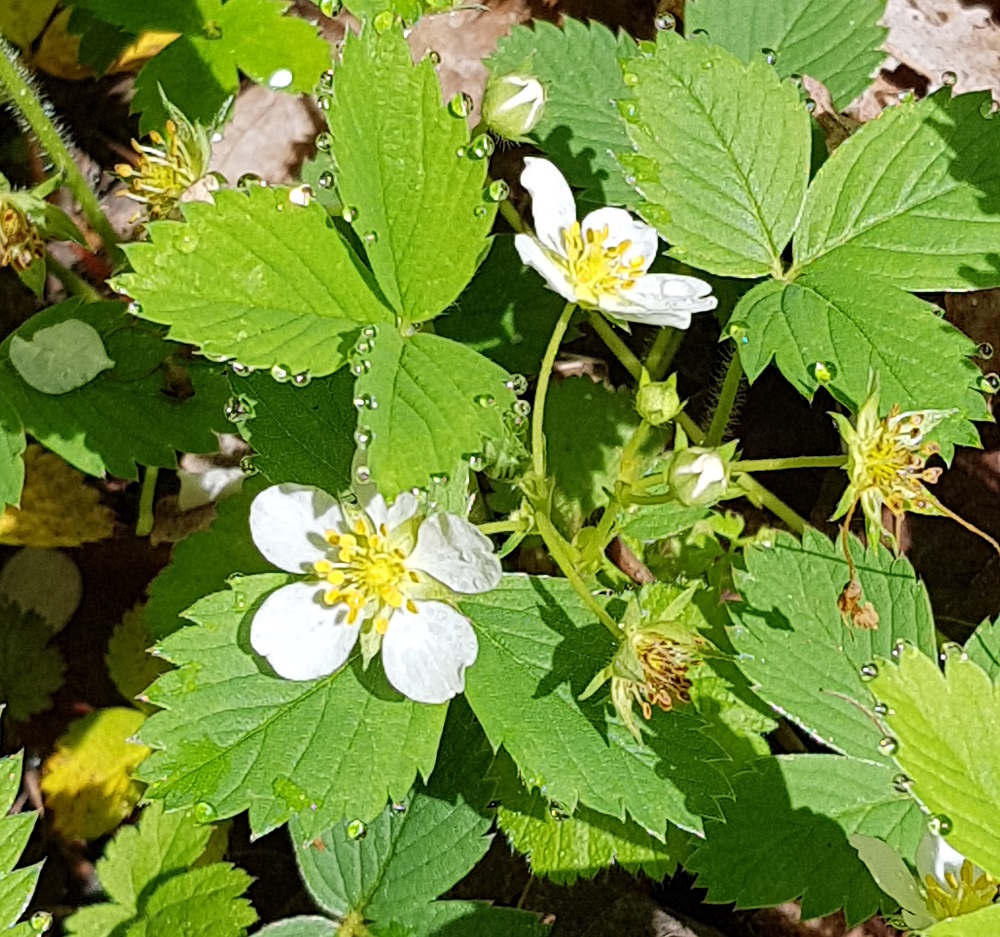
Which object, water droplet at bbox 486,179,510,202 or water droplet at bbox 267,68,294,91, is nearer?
water droplet at bbox 486,179,510,202

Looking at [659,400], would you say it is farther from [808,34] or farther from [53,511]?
[53,511]

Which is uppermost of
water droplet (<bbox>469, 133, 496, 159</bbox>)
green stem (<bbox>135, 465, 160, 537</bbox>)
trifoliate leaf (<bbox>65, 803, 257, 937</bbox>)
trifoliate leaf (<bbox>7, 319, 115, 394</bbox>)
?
water droplet (<bbox>469, 133, 496, 159</bbox>)

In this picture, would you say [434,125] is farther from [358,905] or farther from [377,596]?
[358,905]

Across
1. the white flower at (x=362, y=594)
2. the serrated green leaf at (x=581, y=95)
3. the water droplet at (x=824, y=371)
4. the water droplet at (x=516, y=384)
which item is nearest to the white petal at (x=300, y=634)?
the white flower at (x=362, y=594)

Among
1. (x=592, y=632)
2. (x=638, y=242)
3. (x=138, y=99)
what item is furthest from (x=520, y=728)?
(x=138, y=99)

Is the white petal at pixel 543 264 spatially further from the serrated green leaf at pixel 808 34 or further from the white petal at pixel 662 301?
the serrated green leaf at pixel 808 34

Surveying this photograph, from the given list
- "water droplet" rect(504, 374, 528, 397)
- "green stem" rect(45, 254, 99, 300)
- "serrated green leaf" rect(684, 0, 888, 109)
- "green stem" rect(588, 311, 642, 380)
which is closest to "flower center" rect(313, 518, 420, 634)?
"water droplet" rect(504, 374, 528, 397)

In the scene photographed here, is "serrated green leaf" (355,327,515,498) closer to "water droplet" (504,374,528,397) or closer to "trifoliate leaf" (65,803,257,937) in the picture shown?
"water droplet" (504,374,528,397)
